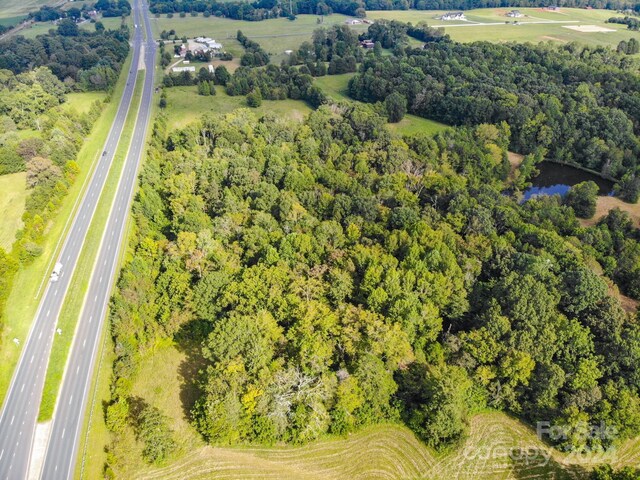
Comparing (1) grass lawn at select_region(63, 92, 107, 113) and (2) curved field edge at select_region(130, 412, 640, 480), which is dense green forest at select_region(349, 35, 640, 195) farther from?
(1) grass lawn at select_region(63, 92, 107, 113)

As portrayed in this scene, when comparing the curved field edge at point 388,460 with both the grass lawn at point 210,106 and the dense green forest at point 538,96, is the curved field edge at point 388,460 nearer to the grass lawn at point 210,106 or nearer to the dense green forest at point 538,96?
the dense green forest at point 538,96

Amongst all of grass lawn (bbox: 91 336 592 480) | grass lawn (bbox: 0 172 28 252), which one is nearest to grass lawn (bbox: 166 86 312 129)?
grass lawn (bbox: 0 172 28 252)

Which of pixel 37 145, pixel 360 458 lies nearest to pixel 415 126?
pixel 360 458

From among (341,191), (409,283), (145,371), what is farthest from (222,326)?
(341,191)

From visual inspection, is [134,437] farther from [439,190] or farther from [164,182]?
[439,190]

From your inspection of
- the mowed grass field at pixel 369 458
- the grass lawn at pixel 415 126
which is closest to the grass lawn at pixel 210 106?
the grass lawn at pixel 415 126

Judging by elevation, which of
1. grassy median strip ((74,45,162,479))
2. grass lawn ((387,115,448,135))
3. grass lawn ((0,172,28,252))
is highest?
grass lawn ((387,115,448,135))
